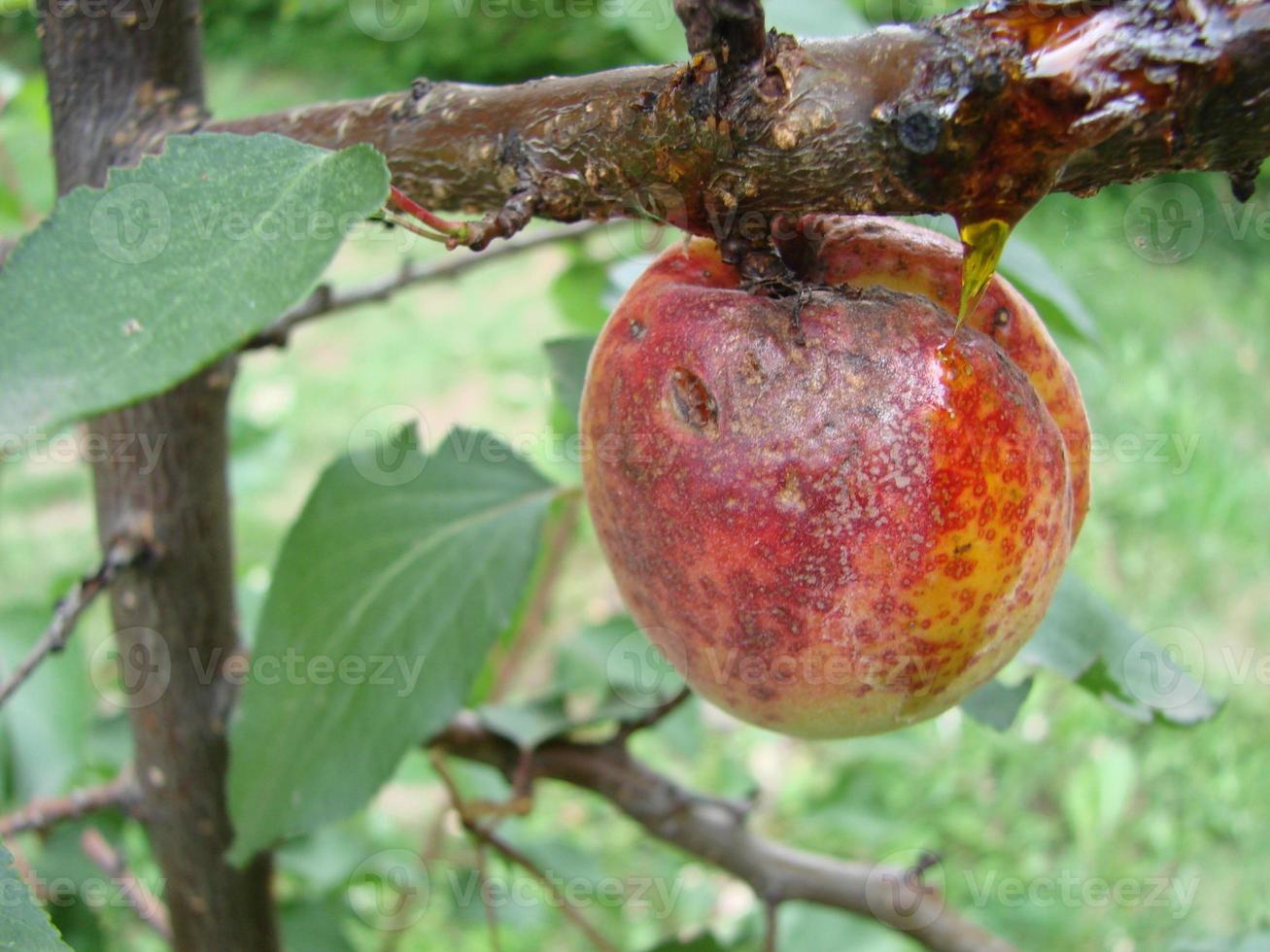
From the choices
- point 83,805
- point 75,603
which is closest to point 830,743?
point 83,805

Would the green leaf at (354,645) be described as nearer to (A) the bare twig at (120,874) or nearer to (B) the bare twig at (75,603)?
(B) the bare twig at (75,603)

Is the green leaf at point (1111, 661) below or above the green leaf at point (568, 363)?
below

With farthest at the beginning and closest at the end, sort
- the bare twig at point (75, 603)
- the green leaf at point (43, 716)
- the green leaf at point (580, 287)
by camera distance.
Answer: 1. the green leaf at point (580, 287)
2. the green leaf at point (43, 716)
3. the bare twig at point (75, 603)

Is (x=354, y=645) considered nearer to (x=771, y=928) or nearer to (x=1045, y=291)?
(x=771, y=928)

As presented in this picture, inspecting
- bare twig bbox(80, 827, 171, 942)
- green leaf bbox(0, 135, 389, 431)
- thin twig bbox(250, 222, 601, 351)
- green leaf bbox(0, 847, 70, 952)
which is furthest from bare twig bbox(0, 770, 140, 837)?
green leaf bbox(0, 135, 389, 431)

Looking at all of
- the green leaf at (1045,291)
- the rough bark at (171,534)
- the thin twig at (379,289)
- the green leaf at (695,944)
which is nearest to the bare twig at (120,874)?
the rough bark at (171,534)

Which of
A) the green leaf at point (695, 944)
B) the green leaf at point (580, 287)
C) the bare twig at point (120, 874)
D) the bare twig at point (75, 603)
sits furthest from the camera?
the green leaf at point (580, 287)
